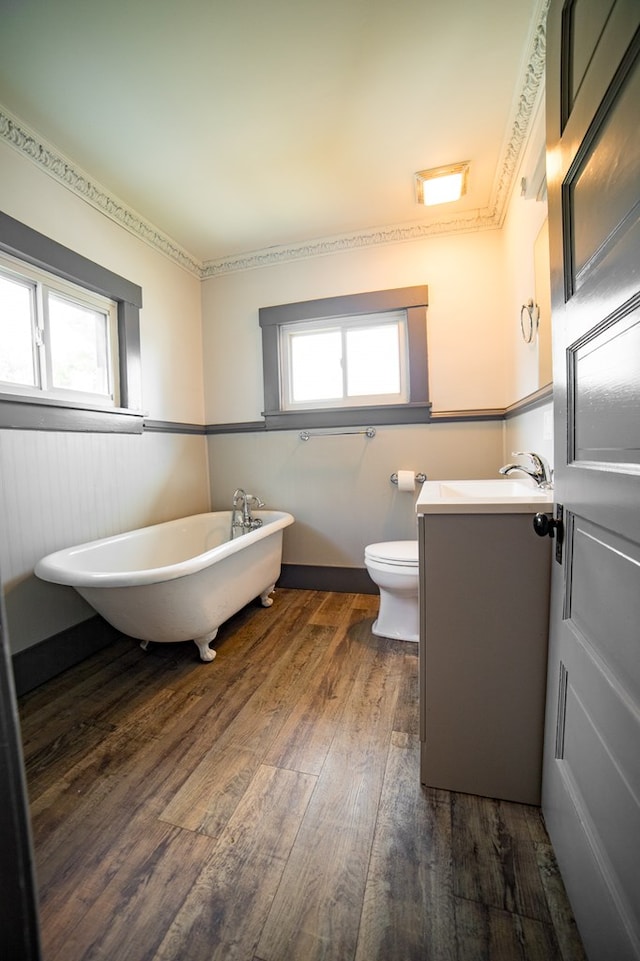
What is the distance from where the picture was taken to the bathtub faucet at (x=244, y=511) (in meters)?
2.55

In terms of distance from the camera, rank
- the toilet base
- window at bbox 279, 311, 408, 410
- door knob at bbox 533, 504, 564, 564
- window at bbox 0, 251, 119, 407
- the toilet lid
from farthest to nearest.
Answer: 1. window at bbox 279, 311, 408, 410
2. the toilet base
3. the toilet lid
4. window at bbox 0, 251, 119, 407
5. door knob at bbox 533, 504, 564, 564

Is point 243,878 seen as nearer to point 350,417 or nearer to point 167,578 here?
point 167,578

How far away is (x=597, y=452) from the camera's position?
67 cm

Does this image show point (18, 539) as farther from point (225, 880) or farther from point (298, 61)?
point (298, 61)

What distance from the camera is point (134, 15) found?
1.22m

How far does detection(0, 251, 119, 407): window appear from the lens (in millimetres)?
1665

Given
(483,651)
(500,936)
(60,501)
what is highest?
(60,501)

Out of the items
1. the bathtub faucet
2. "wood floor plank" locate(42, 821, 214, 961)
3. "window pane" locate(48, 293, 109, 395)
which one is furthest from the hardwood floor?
"window pane" locate(48, 293, 109, 395)

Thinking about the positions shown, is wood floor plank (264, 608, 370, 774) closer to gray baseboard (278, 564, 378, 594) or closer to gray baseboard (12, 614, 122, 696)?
gray baseboard (278, 564, 378, 594)

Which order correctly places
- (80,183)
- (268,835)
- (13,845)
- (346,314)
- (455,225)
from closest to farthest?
(13,845) < (268,835) < (80,183) < (455,225) < (346,314)

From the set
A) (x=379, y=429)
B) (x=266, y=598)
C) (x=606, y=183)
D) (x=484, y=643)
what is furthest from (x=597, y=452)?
(x=266, y=598)

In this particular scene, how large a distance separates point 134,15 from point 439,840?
2.62 meters

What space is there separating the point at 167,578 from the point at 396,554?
1.09m

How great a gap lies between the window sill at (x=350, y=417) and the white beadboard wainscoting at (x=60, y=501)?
787 mm
